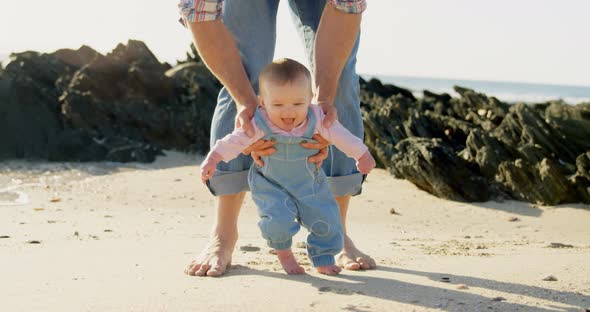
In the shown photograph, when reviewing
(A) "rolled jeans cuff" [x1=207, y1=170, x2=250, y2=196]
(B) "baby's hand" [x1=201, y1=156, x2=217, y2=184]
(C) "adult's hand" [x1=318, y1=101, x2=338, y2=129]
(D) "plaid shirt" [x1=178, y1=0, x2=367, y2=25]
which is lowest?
(A) "rolled jeans cuff" [x1=207, y1=170, x2=250, y2=196]

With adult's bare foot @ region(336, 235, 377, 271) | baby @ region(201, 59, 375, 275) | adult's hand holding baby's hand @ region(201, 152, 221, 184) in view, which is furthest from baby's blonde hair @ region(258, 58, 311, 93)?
adult's bare foot @ region(336, 235, 377, 271)

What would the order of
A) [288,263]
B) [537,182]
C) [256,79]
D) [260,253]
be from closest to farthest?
[288,263]
[256,79]
[260,253]
[537,182]

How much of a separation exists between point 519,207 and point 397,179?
1.43 m

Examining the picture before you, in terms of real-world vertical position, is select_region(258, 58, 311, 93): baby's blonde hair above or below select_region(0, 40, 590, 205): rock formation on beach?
above

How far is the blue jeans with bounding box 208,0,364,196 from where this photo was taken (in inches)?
158

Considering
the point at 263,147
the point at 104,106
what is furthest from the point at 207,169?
the point at 104,106

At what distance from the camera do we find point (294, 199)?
370 centimetres

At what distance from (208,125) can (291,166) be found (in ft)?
20.0

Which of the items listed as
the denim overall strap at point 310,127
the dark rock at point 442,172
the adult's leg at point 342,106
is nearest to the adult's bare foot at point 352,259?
the adult's leg at point 342,106

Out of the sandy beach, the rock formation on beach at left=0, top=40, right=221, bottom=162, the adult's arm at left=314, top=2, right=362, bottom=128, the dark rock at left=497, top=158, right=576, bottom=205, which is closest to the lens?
the sandy beach

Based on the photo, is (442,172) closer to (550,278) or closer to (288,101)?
(550,278)

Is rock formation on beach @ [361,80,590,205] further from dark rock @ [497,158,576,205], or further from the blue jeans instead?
the blue jeans

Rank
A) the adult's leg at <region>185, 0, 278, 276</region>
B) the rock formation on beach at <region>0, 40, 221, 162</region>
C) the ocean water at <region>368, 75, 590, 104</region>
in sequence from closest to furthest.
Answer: the adult's leg at <region>185, 0, 278, 276</region> < the rock formation on beach at <region>0, 40, 221, 162</region> < the ocean water at <region>368, 75, 590, 104</region>

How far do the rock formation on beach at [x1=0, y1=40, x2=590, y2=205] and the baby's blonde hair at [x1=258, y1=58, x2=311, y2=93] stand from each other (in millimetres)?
3390
